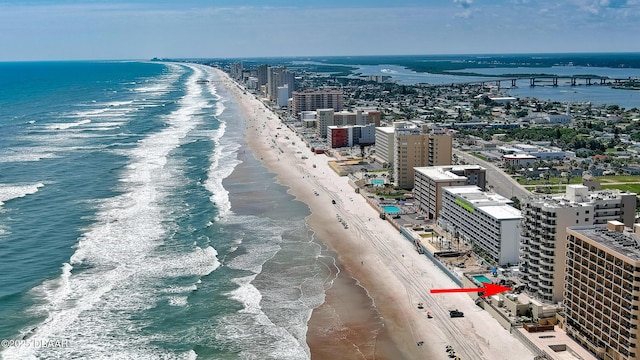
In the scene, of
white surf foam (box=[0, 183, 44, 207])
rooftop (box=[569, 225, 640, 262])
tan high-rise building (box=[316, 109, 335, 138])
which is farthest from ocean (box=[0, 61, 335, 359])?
tan high-rise building (box=[316, 109, 335, 138])

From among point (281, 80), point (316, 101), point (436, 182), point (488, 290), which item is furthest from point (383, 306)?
point (281, 80)

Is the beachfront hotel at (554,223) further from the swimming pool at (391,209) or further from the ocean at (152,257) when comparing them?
the swimming pool at (391,209)

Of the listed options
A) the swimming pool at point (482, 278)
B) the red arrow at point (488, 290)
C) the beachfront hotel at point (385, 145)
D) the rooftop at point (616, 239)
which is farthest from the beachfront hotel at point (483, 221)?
the beachfront hotel at point (385, 145)

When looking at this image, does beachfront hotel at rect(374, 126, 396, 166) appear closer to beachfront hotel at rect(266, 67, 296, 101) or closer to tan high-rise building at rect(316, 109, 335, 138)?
tan high-rise building at rect(316, 109, 335, 138)

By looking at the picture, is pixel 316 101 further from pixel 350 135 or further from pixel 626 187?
pixel 626 187

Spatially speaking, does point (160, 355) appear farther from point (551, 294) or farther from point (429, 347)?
point (551, 294)
